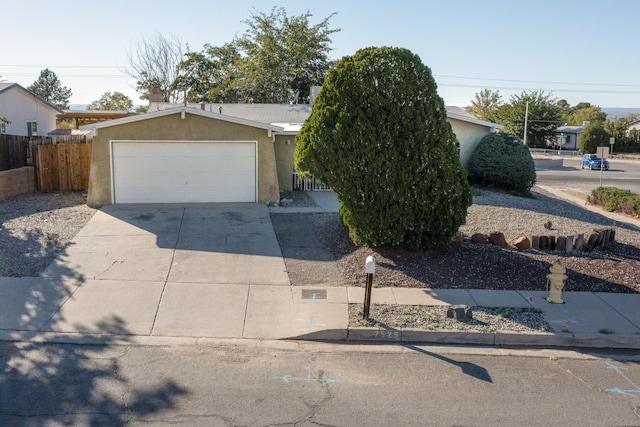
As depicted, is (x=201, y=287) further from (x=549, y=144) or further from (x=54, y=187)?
(x=549, y=144)

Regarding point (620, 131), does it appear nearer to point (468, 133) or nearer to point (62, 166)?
point (468, 133)

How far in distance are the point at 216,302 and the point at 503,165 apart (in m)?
15.6

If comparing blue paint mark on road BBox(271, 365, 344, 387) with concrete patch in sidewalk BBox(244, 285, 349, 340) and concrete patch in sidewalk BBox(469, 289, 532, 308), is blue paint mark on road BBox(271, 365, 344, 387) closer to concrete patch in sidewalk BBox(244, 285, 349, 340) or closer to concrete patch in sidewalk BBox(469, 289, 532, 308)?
concrete patch in sidewalk BBox(244, 285, 349, 340)

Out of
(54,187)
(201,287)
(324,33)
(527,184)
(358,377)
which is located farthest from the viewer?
(324,33)

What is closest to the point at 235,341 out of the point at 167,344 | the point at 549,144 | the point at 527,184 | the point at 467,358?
the point at 167,344

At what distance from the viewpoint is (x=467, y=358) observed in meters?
6.71

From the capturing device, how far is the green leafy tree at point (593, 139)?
Result: 6122cm

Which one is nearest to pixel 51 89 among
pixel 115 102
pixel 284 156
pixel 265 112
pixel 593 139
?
pixel 115 102

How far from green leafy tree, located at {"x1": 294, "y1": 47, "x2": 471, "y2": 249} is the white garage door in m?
6.56

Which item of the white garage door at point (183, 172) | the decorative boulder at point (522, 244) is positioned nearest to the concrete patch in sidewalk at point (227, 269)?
the decorative boulder at point (522, 244)

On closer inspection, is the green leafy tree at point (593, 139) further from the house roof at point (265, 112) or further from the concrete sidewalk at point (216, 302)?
the concrete sidewalk at point (216, 302)

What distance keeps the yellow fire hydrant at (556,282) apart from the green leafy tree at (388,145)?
2154 mm

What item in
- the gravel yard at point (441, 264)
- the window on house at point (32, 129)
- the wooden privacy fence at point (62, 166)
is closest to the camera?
the gravel yard at point (441, 264)

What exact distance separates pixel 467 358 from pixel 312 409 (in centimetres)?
235
